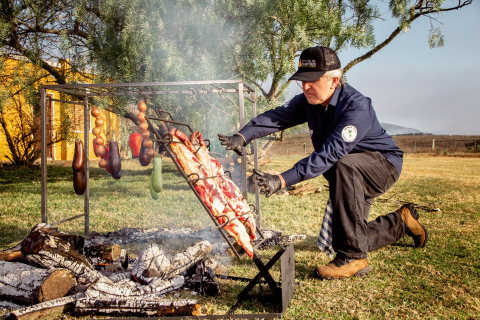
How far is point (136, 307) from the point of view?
226 cm

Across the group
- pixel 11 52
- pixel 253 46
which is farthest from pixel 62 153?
pixel 253 46

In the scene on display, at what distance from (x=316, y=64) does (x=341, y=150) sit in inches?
28.8

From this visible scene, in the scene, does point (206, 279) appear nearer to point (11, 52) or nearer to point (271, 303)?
point (271, 303)

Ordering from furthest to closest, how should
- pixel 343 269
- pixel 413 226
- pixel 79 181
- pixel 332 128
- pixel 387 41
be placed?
pixel 387 41
pixel 79 181
pixel 413 226
pixel 332 128
pixel 343 269

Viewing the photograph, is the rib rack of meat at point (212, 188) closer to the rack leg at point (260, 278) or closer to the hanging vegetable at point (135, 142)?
the rack leg at point (260, 278)

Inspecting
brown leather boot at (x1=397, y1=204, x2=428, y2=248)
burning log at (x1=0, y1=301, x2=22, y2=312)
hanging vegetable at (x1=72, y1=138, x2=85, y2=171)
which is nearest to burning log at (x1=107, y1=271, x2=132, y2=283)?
burning log at (x1=0, y1=301, x2=22, y2=312)

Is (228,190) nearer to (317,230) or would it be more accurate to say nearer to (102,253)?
(102,253)

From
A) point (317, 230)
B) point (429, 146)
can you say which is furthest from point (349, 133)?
point (429, 146)

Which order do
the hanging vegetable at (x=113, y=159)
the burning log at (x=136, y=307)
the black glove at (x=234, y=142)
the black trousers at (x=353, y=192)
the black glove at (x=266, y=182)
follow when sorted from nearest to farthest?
the black glove at (x=266, y=182) < the burning log at (x=136, y=307) < the black glove at (x=234, y=142) < the black trousers at (x=353, y=192) < the hanging vegetable at (x=113, y=159)

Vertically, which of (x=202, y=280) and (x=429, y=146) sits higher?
(x=429, y=146)

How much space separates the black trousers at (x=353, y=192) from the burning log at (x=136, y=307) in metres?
1.32

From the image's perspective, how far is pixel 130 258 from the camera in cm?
347

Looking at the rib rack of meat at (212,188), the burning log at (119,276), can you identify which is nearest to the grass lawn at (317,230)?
the rib rack of meat at (212,188)

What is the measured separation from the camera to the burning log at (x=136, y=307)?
2178 mm
